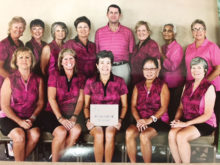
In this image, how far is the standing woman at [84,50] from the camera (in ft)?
2.87

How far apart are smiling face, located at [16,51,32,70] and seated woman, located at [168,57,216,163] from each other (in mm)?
Answer: 591

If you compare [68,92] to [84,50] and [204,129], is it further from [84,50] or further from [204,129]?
[204,129]

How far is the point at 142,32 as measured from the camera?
88 cm

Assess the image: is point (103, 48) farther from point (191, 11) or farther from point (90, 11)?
point (191, 11)

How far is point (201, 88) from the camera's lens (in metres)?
0.86

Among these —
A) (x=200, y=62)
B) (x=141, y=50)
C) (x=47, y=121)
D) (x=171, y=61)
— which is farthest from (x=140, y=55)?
(x=47, y=121)

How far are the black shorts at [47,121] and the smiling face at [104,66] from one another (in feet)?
0.81

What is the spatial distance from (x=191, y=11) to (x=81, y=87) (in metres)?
0.51

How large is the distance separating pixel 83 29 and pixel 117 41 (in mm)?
138

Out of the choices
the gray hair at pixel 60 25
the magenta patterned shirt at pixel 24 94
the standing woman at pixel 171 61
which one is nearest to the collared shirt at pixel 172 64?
the standing woman at pixel 171 61

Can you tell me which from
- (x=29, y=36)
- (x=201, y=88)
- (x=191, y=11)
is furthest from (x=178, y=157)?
(x=29, y=36)

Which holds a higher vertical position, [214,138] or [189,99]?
[189,99]

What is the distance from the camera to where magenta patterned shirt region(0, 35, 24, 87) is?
2.84 feet

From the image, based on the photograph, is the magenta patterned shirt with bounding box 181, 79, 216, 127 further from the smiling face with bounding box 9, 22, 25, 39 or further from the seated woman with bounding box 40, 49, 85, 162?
the smiling face with bounding box 9, 22, 25, 39
